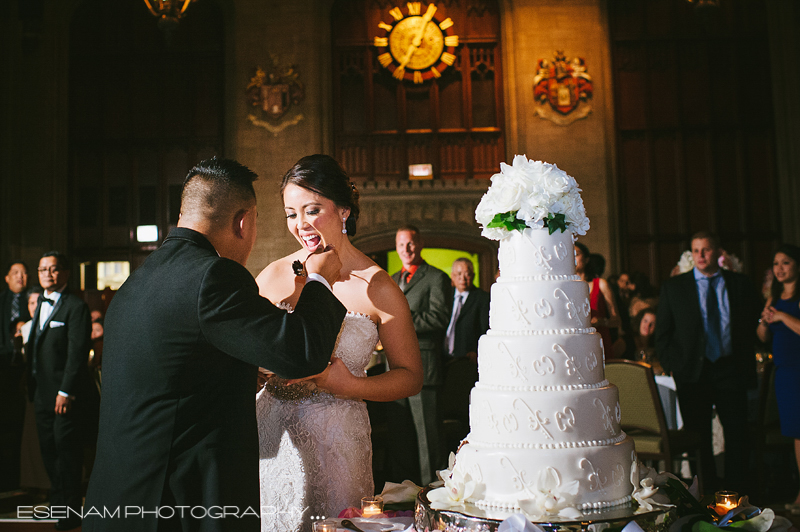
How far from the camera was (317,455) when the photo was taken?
2047 millimetres

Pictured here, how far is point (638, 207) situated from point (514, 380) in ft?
31.7

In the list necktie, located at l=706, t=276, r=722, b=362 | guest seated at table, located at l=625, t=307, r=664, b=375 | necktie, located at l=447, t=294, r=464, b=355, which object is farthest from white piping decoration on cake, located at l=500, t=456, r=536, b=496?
necktie, located at l=447, t=294, r=464, b=355

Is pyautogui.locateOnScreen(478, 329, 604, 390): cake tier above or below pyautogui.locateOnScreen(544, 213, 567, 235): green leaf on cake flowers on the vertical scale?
below

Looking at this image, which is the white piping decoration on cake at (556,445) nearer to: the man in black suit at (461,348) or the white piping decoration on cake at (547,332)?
the white piping decoration on cake at (547,332)

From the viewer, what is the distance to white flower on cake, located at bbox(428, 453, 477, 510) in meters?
1.64

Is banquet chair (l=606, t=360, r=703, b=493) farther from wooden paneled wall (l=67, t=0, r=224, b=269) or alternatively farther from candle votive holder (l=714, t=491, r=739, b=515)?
wooden paneled wall (l=67, t=0, r=224, b=269)

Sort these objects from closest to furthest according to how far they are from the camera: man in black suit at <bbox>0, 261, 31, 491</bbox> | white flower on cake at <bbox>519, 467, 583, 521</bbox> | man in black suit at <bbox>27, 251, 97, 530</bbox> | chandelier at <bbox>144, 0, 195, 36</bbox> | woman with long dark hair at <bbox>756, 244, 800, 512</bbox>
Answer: white flower on cake at <bbox>519, 467, 583, 521</bbox> → woman with long dark hair at <bbox>756, 244, 800, 512</bbox> → man in black suit at <bbox>27, 251, 97, 530</bbox> → man in black suit at <bbox>0, 261, 31, 491</bbox> → chandelier at <bbox>144, 0, 195, 36</bbox>

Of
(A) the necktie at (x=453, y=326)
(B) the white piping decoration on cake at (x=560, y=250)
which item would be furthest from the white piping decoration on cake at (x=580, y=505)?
(A) the necktie at (x=453, y=326)

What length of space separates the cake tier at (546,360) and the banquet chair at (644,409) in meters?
2.78

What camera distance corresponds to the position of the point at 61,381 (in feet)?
16.9

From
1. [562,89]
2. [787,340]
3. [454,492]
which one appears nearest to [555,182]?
[454,492]

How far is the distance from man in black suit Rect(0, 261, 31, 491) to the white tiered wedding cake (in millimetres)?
5658

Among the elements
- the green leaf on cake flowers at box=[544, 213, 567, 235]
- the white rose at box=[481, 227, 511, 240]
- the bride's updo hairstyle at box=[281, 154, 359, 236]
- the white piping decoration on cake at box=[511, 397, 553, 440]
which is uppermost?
the bride's updo hairstyle at box=[281, 154, 359, 236]

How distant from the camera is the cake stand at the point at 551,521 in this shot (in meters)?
1.46
